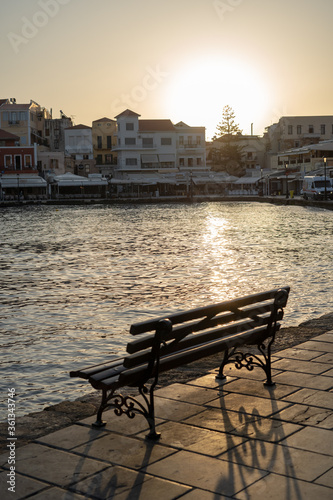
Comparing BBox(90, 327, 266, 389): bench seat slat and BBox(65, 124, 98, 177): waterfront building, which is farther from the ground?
BBox(65, 124, 98, 177): waterfront building

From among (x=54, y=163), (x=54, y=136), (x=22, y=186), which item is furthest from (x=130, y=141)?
(x=22, y=186)

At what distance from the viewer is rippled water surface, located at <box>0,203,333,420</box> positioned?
29.7 feet

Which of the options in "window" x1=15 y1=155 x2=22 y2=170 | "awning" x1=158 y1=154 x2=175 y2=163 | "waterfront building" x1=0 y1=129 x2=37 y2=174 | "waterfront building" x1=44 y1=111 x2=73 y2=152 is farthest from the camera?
"waterfront building" x1=44 y1=111 x2=73 y2=152

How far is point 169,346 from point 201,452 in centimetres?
101

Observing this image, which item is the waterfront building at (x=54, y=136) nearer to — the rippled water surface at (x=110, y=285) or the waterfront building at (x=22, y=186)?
the waterfront building at (x=22, y=186)

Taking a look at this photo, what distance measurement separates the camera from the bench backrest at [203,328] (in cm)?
469

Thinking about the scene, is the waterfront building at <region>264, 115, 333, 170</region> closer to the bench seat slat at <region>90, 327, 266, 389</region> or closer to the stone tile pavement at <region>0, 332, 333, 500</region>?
the bench seat slat at <region>90, 327, 266, 389</region>

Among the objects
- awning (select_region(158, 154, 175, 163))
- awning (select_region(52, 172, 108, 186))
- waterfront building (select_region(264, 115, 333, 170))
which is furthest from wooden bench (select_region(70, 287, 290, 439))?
waterfront building (select_region(264, 115, 333, 170))

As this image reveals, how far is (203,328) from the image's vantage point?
5.49 meters

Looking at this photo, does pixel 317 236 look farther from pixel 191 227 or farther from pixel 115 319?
pixel 115 319

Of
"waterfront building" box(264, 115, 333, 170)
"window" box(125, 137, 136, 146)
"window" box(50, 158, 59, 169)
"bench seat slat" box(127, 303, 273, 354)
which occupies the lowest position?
"bench seat slat" box(127, 303, 273, 354)

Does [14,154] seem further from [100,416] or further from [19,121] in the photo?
[100,416]

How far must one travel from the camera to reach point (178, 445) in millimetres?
4438

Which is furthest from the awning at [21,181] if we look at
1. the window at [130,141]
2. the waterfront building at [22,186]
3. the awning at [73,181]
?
the window at [130,141]
